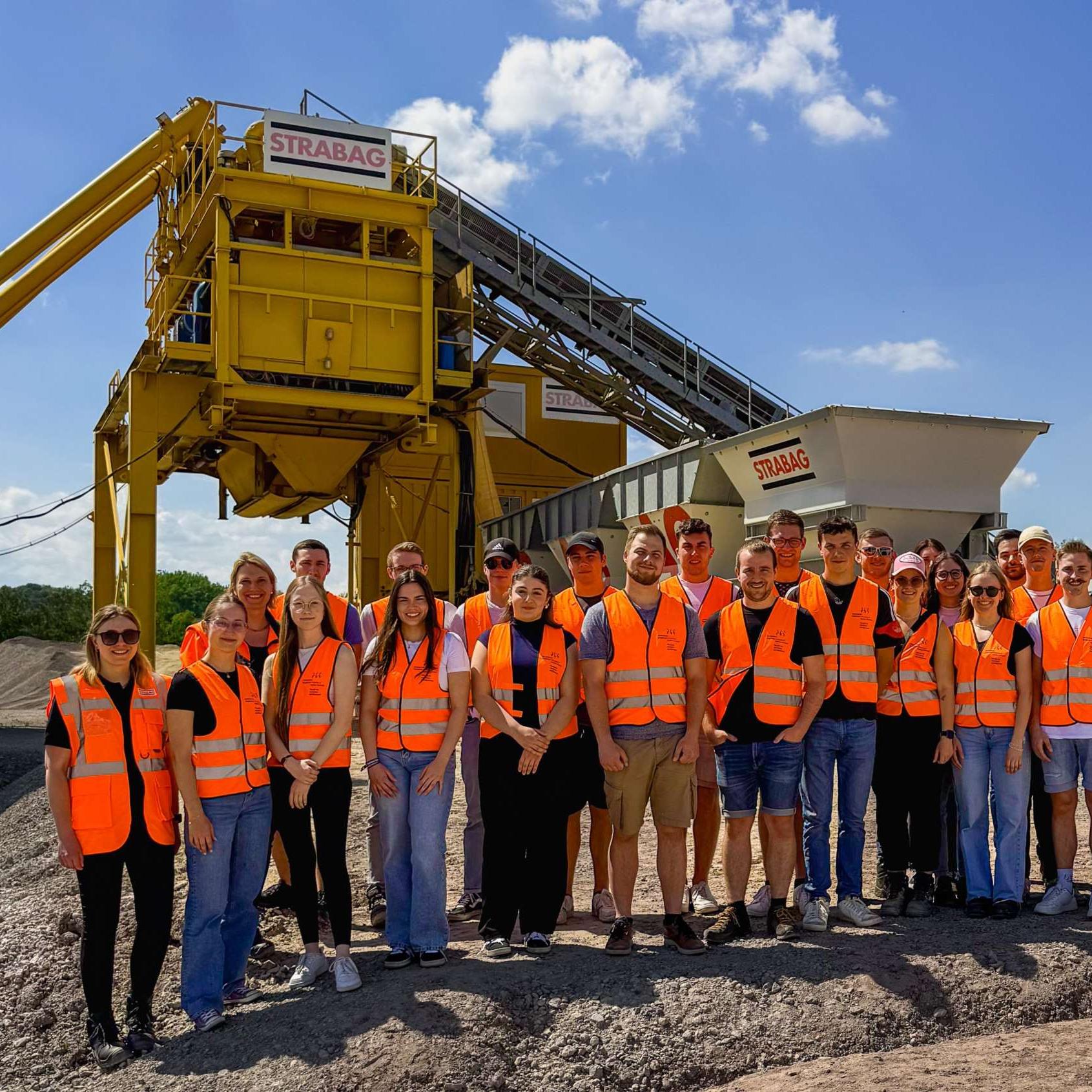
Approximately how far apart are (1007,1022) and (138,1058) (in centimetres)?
380

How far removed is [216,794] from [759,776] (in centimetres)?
267

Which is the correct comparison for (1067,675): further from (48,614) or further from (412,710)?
(48,614)

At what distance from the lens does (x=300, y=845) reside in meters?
5.20

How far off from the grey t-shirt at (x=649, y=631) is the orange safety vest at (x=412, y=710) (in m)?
0.74

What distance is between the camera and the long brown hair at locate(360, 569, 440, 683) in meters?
5.36

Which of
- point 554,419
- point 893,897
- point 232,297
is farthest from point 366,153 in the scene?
point 893,897

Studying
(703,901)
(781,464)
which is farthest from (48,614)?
(703,901)

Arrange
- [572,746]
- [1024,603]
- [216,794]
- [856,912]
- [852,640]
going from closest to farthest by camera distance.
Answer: [216,794] → [572,746] → [856,912] → [852,640] → [1024,603]

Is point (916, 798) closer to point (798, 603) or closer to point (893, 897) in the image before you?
point (893, 897)

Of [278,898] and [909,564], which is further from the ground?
[909,564]

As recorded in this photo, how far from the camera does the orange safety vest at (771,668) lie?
556 cm

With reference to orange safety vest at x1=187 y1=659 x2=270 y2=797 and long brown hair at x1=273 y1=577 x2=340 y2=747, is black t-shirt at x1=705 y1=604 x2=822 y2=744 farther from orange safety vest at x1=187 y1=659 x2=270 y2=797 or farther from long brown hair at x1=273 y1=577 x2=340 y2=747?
orange safety vest at x1=187 y1=659 x2=270 y2=797

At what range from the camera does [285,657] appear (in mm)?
5234

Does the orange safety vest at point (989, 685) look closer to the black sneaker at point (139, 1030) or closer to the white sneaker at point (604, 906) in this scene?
the white sneaker at point (604, 906)
